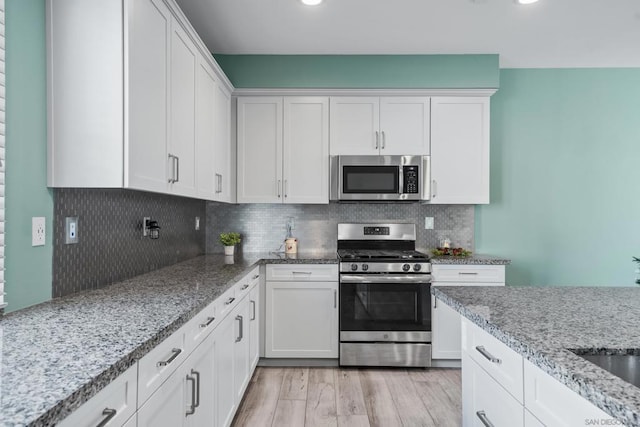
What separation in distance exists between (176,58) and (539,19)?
2497 mm

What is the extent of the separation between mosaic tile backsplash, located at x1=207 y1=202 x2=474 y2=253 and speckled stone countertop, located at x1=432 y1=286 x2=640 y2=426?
190 centimetres

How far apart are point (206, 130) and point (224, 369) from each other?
154cm

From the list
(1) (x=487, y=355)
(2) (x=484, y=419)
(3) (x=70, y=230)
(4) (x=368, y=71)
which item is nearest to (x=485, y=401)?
(2) (x=484, y=419)

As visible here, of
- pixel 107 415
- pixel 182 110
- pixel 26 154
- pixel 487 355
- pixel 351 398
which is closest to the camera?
pixel 107 415

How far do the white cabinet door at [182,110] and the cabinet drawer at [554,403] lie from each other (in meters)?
1.75

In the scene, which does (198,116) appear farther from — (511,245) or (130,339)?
(511,245)

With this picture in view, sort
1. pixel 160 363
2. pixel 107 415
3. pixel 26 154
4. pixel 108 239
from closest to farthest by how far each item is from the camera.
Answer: pixel 107 415 → pixel 160 363 → pixel 26 154 → pixel 108 239

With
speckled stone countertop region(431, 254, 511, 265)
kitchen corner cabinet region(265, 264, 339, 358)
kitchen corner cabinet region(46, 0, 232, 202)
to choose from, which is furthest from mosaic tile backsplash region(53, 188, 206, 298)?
speckled stone countertop region(431, 254, 511, 265)

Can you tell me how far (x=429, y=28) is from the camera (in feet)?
9.27

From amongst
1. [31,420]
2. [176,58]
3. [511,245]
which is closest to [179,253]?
[176,58]

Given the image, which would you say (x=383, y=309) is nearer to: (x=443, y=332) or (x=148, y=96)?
(x=443, y=332)

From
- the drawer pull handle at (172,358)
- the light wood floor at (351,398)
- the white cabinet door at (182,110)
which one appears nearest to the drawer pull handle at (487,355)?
the drawer pull handle at (172,358)

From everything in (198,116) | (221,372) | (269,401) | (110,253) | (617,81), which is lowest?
(269,401)

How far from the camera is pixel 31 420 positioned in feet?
2.08
